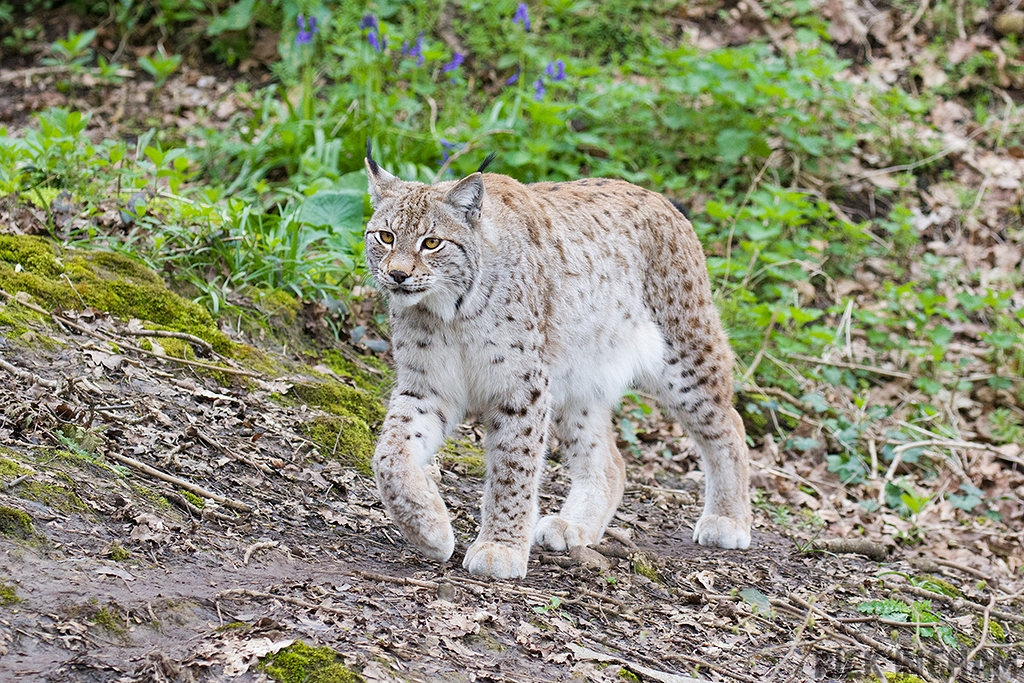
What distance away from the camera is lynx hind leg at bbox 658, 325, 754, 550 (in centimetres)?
492

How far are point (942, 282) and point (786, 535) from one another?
3.70 m

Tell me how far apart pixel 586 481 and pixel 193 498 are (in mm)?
2004

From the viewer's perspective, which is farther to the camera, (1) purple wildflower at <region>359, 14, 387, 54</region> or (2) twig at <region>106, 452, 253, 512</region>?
(1) purple wildflower at <region>359, 14, 387, 54</region>

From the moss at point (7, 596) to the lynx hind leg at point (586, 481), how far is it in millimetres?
2366

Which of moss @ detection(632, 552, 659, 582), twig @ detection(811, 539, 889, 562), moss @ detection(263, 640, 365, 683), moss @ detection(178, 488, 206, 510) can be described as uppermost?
moss @ detection(263, 640, 365, 683)

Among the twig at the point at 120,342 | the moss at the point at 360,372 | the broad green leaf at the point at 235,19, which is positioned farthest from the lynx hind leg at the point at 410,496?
the broad green leaf at the point at 235,19

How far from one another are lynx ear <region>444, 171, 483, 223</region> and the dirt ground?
1304 millimetres

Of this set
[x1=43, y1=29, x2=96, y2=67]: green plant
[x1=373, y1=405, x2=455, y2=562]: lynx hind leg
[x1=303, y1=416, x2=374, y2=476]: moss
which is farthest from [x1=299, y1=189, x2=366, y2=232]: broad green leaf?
[x1=43, y1=29, x2=96, y2=67]: green plant

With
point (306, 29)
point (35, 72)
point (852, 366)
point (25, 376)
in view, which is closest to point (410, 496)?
point (25, 376)

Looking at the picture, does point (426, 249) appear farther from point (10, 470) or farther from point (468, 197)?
point (10, 470)

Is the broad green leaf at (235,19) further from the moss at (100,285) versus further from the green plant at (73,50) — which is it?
the moss at (100,285)

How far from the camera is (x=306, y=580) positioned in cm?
300

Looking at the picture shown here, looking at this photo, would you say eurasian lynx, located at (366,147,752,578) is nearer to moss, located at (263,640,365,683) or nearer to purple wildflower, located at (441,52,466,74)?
moss, located at (263,640,365,683)

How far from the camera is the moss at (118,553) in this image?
2756 mm
